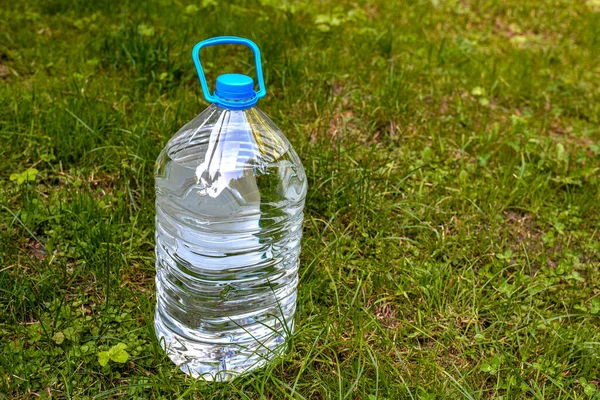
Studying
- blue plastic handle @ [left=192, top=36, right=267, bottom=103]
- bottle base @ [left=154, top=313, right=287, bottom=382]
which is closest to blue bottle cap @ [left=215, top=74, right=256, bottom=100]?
blue plastic handle @ [left=192, top=36, right=267, bottom=103]

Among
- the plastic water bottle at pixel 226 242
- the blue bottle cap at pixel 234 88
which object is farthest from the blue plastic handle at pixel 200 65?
the plastic water bottle at pixel 226 242

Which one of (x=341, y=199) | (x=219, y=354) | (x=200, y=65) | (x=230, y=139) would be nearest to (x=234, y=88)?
(x=200, y=65)

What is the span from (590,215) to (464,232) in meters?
0.75

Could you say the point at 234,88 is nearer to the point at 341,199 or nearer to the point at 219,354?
the point at 219,354

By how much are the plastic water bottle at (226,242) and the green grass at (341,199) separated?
11cm

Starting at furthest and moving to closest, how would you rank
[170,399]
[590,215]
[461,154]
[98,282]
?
[461,154], [590,215], [98,282], [170,399]

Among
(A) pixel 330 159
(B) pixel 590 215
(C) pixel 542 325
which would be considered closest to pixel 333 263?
(A) pixel 330 159

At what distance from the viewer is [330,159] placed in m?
3.27

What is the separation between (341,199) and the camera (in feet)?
10.3

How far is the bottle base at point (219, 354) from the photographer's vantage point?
7.95 feet

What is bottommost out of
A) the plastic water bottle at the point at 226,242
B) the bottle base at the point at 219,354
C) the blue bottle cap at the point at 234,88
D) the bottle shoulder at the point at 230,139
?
the bottle base at the point at 219,354

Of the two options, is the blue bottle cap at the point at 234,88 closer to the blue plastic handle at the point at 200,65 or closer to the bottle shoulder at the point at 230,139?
the blue plastic handle at the point at 200,65

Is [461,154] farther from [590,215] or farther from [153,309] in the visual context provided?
[153,309]

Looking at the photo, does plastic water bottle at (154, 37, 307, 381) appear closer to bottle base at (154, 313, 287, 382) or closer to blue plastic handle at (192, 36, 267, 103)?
bottle base at (154, 313, 287, 382)
